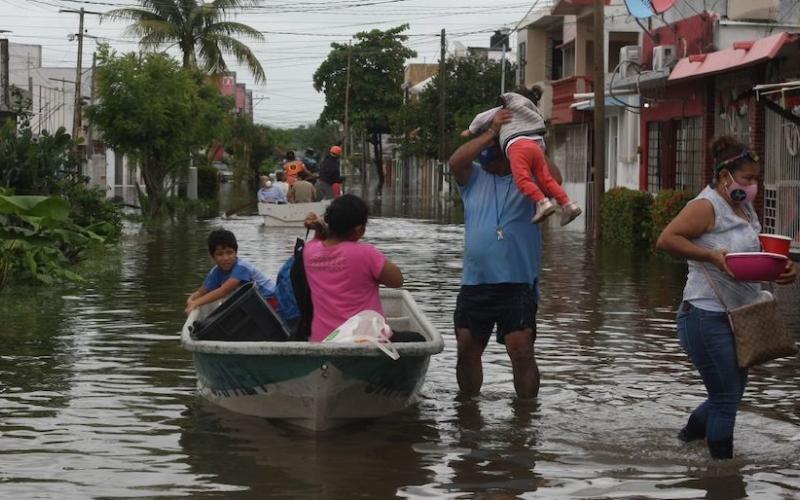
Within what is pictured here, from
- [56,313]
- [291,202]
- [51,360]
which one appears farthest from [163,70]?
[51,360]

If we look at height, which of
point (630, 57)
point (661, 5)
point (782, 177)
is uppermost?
point (661, 5)

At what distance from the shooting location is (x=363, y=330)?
8938mm

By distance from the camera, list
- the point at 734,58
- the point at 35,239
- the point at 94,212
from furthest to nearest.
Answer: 1. the point at 94,212
2. the point at 734,58
3. the point at 35,239

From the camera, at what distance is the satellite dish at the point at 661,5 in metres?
27.2

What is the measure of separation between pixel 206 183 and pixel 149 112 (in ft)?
74.4

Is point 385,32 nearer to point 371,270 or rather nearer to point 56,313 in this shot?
point 56,313

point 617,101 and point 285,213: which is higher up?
point 617,101

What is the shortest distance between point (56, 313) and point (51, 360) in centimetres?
358

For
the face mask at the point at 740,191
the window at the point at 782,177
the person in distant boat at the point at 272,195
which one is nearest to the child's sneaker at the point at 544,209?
the face mask at the point at 740,191

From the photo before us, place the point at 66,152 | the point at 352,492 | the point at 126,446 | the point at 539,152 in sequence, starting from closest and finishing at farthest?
the point at 352,492
the point at 126,446
the point at 539,152
the point at 66,152

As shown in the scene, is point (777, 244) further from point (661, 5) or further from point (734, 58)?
point (661, 5)

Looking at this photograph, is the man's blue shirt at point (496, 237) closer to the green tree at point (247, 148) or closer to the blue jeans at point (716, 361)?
the blue jeans at point (716, 361)

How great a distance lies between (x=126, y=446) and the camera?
872cm

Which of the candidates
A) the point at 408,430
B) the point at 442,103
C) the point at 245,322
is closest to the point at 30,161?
the point at 245,322
